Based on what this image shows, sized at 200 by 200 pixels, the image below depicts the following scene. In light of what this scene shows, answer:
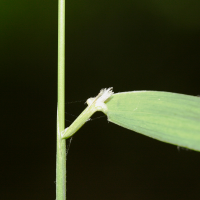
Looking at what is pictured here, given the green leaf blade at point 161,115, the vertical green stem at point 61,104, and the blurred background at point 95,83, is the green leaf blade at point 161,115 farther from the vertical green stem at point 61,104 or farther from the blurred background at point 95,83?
the blurred background at point 95,83

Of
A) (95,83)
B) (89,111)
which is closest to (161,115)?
(89,111)

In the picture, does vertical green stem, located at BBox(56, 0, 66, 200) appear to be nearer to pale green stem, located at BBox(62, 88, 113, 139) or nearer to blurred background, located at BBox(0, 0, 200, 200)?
pale green stem, located at BBox(62, 88, 113, 139)

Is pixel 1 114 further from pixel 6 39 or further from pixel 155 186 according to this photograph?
pixel 155 186

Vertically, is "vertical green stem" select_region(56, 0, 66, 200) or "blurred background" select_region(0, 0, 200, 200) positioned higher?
"blurred background" select_region(0, 0, 200, 200)

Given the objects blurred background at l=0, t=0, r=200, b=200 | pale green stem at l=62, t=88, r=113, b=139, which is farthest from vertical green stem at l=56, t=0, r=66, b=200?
blurred background at l=0, t=0, r=200, b=200

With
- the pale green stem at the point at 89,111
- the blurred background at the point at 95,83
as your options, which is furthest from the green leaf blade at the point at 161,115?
the blurred background at the point at 95,83

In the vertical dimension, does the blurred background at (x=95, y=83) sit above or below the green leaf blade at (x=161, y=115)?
above
